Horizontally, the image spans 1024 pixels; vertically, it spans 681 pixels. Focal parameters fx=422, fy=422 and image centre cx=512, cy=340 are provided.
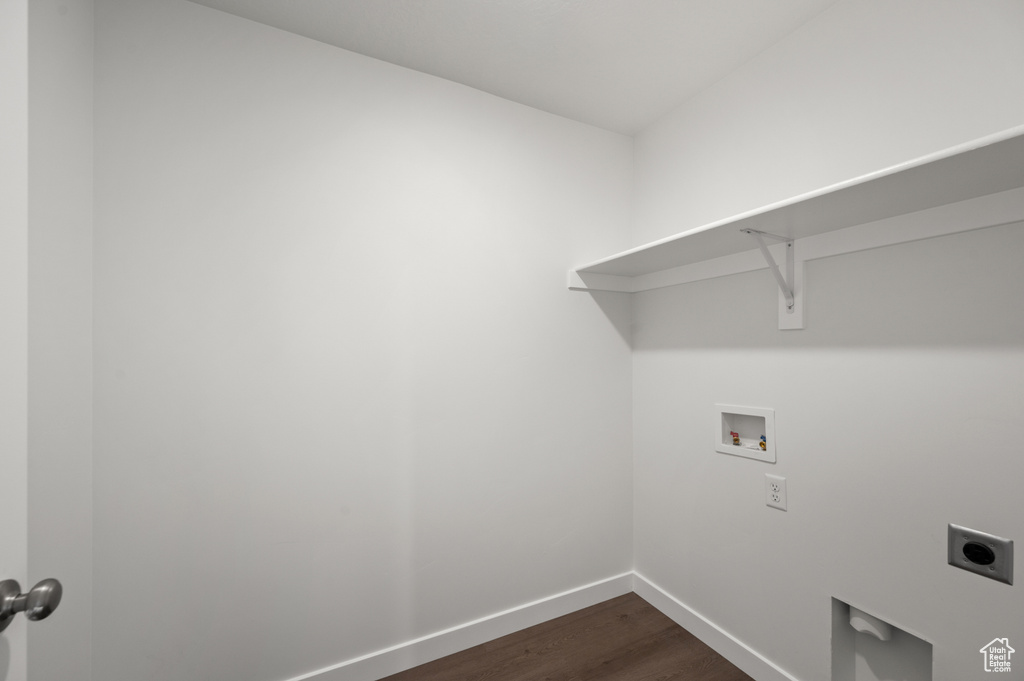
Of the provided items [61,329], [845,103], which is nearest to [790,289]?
[845,103]

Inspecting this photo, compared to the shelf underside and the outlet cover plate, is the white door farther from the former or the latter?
the outlet cover plate

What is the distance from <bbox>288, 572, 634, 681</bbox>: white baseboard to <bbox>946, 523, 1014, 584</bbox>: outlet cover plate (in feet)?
4.54

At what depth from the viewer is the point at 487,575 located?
185cm

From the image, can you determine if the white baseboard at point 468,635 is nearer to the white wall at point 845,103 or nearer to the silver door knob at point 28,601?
the silver door knob at point 28,601

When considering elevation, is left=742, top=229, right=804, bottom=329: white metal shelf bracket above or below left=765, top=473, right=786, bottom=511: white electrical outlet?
above

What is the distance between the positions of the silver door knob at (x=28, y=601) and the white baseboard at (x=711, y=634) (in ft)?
6.77

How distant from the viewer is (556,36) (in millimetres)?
1581

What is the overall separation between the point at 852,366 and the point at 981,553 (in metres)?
0.55

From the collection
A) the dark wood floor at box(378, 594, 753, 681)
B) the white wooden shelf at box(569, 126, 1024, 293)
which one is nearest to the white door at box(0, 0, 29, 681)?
the dark wood floor at box(378, 594, 753, 681)

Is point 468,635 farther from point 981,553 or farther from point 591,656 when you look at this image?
point 981,553

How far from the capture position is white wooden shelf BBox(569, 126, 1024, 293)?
0.86m

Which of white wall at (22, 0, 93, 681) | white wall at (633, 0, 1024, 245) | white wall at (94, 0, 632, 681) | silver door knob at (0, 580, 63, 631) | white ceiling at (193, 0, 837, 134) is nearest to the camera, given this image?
silver door knob at (0, 580, 63, 631)

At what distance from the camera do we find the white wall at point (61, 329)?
100 centimetres

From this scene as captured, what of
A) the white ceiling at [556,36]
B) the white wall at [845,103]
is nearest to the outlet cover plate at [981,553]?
the white wall at [845,103]
